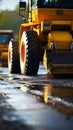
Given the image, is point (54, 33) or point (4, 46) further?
point (4, 46)

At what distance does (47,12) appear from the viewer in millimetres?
Result: 16469

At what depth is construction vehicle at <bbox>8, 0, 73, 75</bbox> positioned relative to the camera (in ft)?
46.9

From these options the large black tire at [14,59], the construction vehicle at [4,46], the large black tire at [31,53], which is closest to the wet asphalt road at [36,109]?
the large black tire at [31,53]

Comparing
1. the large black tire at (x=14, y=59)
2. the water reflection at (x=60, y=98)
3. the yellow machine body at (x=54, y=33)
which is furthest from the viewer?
the large black tire at (x=14, y=59)

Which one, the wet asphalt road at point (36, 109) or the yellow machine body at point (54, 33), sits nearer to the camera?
the wet asphalt road at point (36, 109)

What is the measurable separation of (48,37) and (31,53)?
30.2 inches

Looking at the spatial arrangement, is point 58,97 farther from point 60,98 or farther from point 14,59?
point 14,59

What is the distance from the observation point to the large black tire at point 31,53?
15.3m

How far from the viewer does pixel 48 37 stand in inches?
610

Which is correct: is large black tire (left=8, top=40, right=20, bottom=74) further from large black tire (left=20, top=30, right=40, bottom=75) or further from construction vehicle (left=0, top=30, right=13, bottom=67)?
construction vehicle (left=0, top=30, right=13, bottom=67)

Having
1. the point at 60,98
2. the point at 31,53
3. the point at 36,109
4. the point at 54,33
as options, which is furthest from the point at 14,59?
the point at 36,109

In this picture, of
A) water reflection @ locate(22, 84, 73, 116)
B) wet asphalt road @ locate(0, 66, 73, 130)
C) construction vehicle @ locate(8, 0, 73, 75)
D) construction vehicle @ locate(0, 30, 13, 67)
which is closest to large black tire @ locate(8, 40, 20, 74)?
construction vehicle @ locate(8, 0, 73, 75)

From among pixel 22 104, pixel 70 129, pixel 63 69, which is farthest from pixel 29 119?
pixel 63 69

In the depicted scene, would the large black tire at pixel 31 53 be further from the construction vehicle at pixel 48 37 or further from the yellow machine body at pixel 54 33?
the yellow machine body at pixel 54 33
